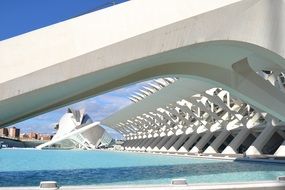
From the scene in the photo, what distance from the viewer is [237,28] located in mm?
9469

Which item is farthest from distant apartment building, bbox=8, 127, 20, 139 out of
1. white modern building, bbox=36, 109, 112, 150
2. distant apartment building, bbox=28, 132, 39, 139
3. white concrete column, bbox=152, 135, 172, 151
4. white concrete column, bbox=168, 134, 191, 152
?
white concrete column, bbox=168, 134, 191, 152

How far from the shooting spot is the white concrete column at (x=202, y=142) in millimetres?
35000

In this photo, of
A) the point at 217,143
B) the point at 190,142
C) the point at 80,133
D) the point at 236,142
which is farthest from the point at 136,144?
the point at 236,142

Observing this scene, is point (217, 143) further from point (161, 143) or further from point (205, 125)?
point (161, 143)

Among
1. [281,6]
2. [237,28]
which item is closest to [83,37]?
[237,28]

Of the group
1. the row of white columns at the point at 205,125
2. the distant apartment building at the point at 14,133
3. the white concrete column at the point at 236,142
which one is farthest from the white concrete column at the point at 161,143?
the distant apartment building at the point at 14,133

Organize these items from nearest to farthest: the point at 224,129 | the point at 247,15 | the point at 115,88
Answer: the point at 247,15 < the point at 115,88 < the point at 224,129

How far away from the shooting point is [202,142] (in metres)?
35.6

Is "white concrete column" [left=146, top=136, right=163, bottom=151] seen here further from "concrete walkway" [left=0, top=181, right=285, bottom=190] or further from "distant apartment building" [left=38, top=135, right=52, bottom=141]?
"distant apartment building" [left=38, top=135, right=52, bottom=141]

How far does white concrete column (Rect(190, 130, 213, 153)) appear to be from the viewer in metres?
35.0

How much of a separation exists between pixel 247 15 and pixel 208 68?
3315mm

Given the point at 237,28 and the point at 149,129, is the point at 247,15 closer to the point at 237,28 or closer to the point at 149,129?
the point at 237,28

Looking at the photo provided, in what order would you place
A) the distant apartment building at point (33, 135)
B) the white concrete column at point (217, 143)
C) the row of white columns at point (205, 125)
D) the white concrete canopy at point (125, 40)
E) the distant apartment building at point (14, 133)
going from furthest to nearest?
the distant apartment building at point (33, 135) < the distant apartment building at point (14, 133) < the white concrete column at point (217, 143) < the row of white columns at point (205, 125) < the white concrete canopy at point (125, 40)

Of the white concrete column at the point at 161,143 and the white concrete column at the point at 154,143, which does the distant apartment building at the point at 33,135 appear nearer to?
the white concrete column at the point at 154,143
